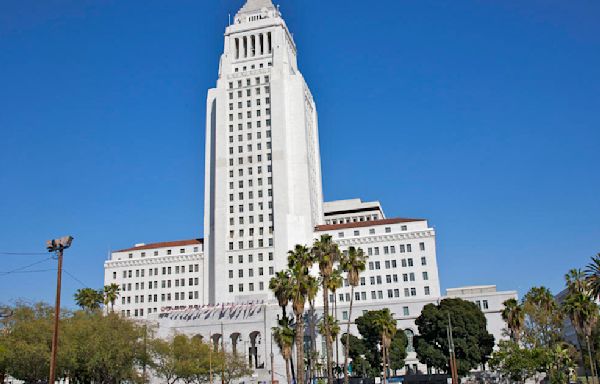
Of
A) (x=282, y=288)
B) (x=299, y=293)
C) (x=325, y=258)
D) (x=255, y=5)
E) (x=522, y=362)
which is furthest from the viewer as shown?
(x=255, y=5)

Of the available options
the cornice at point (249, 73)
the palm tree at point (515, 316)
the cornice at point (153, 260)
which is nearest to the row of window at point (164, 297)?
the cornice at point (153, 260)

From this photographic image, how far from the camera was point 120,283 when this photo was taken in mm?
116188

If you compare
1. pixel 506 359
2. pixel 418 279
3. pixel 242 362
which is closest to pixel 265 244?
pixel 418 279

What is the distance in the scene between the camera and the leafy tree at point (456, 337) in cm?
7362

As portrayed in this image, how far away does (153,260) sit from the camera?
11581 centimetres

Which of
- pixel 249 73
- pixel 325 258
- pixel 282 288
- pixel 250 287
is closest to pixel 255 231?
pixel 250 287

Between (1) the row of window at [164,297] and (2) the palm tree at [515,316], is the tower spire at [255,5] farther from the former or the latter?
(2) the palm tree at [515,316]

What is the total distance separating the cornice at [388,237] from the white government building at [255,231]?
0.61 feet

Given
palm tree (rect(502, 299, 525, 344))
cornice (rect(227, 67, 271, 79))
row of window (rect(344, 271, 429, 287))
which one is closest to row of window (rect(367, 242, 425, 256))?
row of window (rect(344, 271, 429, 287))

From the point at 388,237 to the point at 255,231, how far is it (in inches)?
986

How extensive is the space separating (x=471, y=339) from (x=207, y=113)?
72.3 metres

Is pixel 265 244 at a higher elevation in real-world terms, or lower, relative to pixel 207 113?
lower

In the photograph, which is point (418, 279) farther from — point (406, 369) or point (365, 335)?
point (365, 335)

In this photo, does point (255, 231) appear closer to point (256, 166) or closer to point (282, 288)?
point (256, 166)
